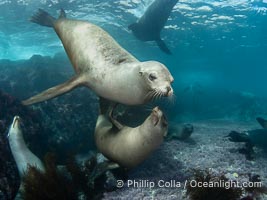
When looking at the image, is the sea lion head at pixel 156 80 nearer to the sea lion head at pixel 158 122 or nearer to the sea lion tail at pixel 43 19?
the sea lion head at pixel 158 122

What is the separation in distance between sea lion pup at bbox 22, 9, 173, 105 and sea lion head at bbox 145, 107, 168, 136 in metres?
0.26

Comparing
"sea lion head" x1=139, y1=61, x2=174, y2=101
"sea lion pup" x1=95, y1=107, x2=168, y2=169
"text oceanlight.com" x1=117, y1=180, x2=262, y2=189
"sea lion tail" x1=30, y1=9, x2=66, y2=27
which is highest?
"sea lion head" x1=139, y1=61, x2=174, y2=101

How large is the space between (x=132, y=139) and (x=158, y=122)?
697mm

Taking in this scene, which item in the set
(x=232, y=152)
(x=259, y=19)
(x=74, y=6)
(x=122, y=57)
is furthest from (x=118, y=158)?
(x=259, y=19)

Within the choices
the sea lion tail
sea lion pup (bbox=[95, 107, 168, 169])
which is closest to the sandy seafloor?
sea lion pup (bbox=[95, 107, 168, 169])

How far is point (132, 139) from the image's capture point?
4.66 m

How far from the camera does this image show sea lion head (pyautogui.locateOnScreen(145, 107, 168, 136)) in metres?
4.18

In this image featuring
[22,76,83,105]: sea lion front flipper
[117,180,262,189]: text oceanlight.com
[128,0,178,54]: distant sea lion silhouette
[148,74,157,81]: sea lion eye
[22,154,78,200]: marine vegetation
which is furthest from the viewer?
[128,0,178,54]: distant sea lion silhouette

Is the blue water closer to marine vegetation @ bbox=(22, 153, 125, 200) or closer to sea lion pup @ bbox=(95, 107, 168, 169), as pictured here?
sea lion pup @ bbox=(95, 107, 168, 169)

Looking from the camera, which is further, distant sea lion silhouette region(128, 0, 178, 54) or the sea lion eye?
distant sea lion silhouette region(128, 0, 178, 54)

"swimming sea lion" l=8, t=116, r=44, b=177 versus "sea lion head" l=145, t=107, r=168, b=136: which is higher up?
"sea lion head" l=145, t=107, r=168, b=136

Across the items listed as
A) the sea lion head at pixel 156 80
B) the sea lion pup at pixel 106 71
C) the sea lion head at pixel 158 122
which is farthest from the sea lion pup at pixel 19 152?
the sea lion head at pixel 156 80

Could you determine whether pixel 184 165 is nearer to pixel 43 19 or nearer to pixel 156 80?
pixel 156 80

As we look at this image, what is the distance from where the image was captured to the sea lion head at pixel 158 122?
13.7 ft
